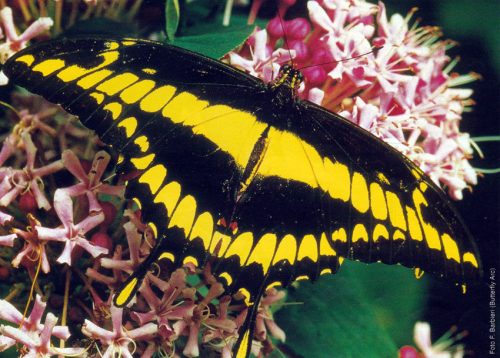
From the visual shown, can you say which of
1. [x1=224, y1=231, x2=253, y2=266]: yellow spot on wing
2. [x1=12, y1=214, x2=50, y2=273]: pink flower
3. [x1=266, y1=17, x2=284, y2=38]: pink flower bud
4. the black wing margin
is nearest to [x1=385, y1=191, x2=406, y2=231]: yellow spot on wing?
the black wing margin

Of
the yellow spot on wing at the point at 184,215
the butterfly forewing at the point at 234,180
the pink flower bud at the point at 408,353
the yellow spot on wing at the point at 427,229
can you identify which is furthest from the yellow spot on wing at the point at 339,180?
the pink flower bud at the point at 408,353

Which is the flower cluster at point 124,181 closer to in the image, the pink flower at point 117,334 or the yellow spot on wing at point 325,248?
the pink flower at point 117,334

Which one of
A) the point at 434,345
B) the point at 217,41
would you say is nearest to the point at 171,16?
the point at 217,41

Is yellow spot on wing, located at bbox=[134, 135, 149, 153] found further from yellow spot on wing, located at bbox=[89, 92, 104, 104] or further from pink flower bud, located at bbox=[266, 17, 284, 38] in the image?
pink flower bud, located at bbox=[266, 17, 284, 38]

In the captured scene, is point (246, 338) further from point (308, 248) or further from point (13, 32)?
point (13, 32)

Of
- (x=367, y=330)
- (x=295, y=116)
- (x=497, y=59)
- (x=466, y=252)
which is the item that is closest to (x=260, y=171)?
(x=295, y=116)

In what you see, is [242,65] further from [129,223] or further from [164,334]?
[164,334]
